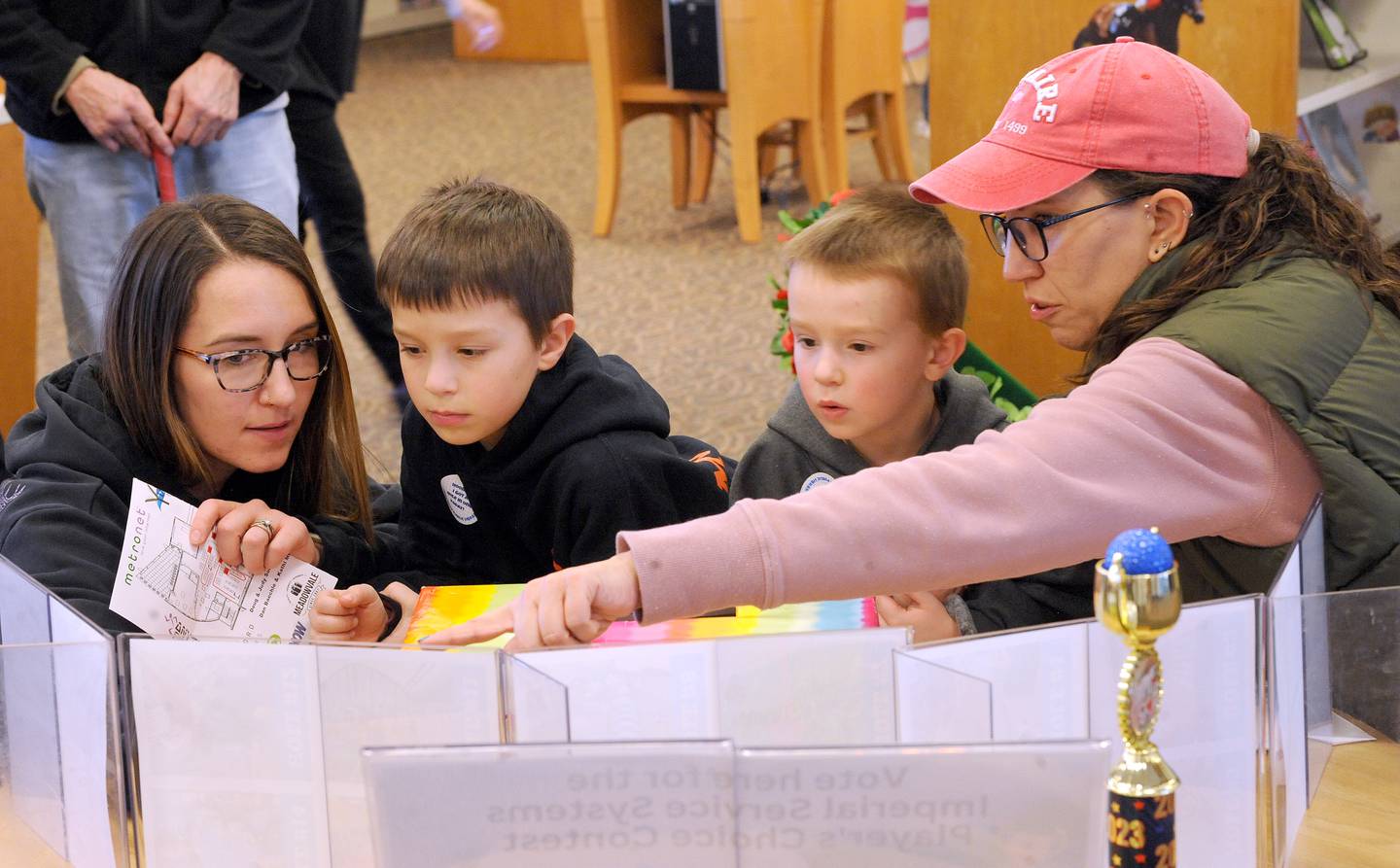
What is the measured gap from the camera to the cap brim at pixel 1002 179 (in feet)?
4.45

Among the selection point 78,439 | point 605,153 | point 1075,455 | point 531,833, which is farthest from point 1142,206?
point 605,153

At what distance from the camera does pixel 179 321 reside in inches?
66.1

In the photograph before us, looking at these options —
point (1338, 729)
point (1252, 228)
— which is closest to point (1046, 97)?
point (1252, 228)

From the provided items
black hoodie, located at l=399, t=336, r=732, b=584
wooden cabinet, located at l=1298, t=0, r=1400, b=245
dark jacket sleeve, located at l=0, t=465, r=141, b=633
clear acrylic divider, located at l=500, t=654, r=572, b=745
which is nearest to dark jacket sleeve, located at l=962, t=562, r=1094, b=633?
black hoodie, located at l=399, t=336, r=732, b=584

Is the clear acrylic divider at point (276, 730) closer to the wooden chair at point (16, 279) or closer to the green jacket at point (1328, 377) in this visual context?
the green jacket at point (1328, 377)

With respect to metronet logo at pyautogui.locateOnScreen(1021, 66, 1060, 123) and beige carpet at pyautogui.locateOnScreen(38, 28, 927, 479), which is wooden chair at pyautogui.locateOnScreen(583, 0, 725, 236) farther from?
metronet logo at pyautogui.locateOnScreen(1021, 66, 1060, 123)

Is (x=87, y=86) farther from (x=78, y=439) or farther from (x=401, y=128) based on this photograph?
(x=401, y=128)

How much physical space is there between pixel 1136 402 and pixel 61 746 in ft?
2.77

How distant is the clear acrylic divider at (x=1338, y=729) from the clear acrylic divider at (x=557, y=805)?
1.27ft

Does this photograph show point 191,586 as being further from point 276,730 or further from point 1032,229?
point 1032,229

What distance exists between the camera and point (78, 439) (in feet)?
5.40

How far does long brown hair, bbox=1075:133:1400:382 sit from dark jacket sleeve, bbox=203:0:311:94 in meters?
1.73

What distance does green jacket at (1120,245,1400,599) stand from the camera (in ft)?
4.03

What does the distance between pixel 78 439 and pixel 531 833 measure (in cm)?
104
